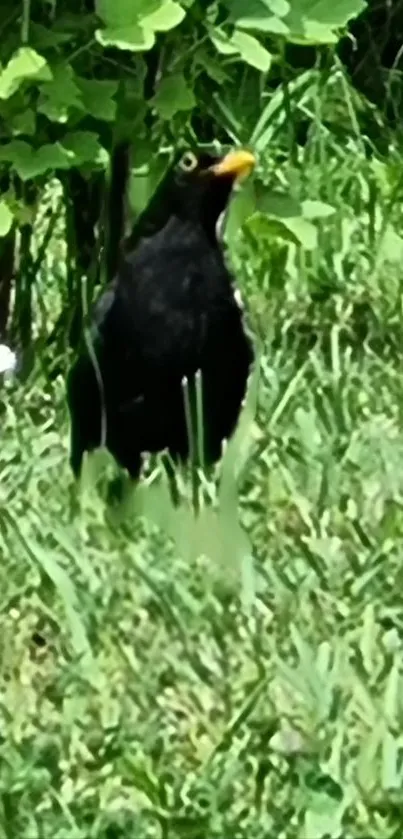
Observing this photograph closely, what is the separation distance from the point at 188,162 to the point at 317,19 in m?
0.27

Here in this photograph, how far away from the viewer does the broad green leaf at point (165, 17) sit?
1.79 metres

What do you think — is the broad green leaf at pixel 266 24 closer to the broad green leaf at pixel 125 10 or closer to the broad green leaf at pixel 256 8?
the broad green leaf at pixel 256 8

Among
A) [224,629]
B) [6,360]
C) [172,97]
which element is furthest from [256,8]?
[224,629]

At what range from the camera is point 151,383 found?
5.83 feet

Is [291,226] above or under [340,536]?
above

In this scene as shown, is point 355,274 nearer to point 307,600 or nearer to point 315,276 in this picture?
point 315,276

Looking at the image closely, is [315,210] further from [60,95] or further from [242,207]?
[60,95]

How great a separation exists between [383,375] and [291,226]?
0.23m

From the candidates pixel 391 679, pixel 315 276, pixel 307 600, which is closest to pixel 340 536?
pixel 307 600

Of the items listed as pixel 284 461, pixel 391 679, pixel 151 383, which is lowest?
pixel 391 679

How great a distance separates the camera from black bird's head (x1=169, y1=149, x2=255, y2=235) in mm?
1741

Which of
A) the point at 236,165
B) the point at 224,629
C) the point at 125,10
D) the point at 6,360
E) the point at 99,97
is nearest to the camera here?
the point at 224,629

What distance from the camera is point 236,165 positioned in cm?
173

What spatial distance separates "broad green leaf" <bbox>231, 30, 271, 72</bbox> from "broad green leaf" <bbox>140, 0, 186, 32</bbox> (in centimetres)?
11
